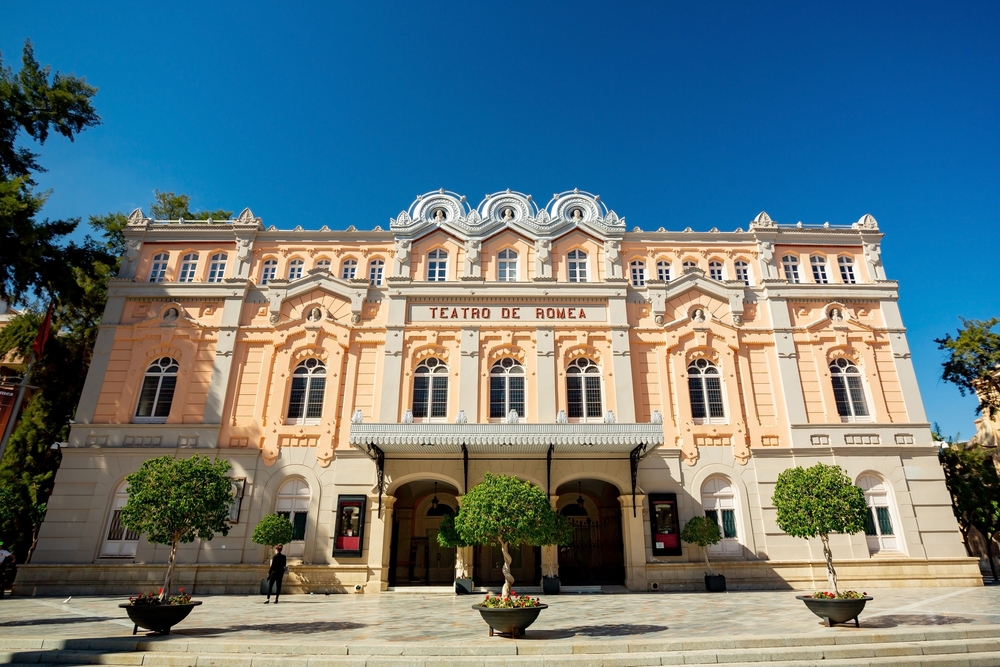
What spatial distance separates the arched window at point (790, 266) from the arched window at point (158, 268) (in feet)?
90.7

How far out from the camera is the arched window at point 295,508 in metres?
21.2

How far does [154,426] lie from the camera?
22250 millimetres

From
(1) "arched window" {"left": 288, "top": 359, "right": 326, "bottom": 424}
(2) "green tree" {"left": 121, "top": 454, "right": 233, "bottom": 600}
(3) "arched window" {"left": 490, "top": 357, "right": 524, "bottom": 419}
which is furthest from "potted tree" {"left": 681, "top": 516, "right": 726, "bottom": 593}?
(2) "green tree" {"left": 121, "top": 454, "right": 233, "bottom": 600}

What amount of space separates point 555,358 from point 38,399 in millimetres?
21476

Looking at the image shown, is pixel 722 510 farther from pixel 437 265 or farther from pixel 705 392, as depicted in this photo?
pixel 437 265

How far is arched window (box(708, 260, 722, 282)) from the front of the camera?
2586cm

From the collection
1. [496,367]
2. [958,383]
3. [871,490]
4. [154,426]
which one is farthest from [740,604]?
[154,426]

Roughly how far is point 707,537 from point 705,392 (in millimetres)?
5964

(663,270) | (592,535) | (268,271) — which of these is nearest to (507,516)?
(592,535)

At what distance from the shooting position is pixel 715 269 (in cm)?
2598

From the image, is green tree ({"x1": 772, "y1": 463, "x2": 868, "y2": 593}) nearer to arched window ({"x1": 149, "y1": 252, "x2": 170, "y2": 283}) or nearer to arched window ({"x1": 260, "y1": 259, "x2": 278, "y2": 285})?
arched window ({"x1": 260, "y1": 259, "x2": 278, "y2": 285})

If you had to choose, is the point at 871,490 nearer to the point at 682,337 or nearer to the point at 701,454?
the point at 701,454

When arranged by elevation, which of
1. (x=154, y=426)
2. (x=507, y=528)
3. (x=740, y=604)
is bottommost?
(x=740, y=604)

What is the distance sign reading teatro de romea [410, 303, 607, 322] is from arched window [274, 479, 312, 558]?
7.96 meters
